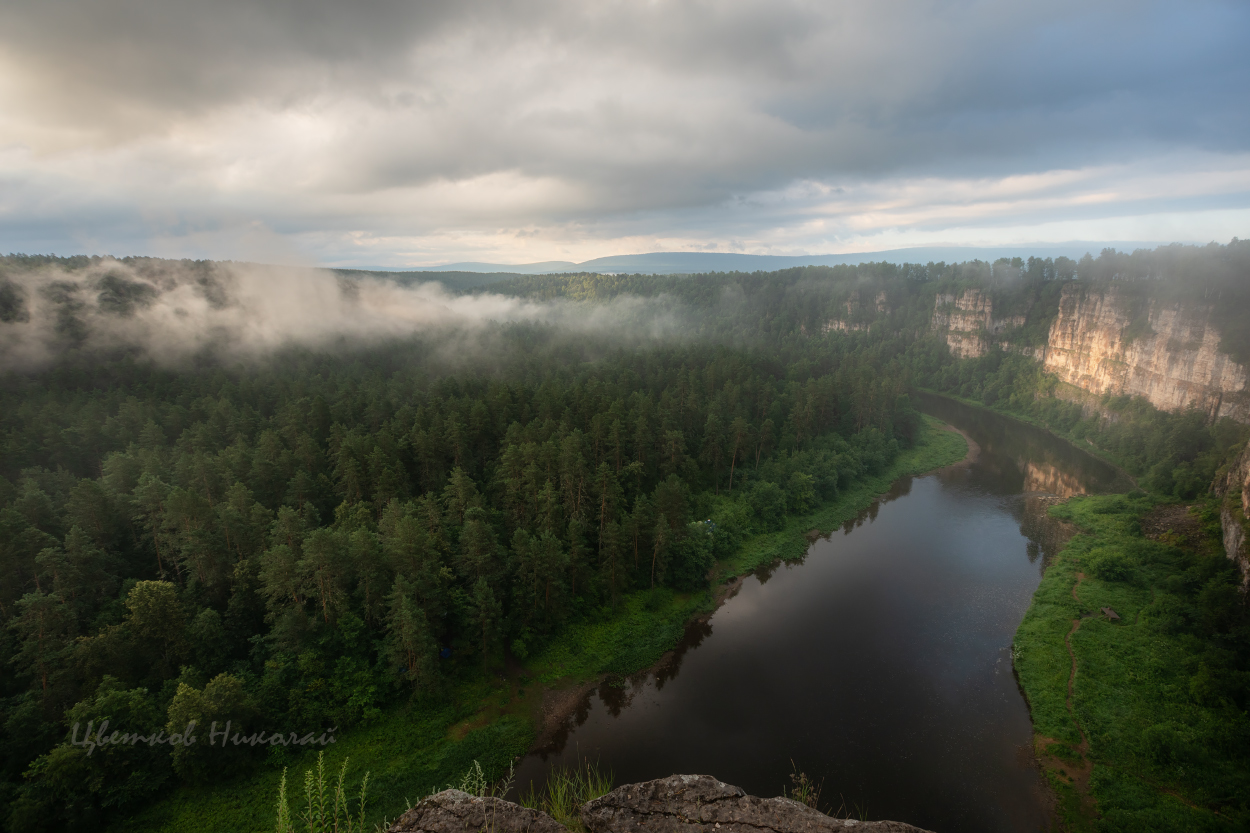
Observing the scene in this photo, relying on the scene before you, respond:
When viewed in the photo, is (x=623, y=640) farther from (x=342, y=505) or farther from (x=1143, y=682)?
(x=1143, y=682)

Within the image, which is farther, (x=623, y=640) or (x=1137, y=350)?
(x=1137, y=350)

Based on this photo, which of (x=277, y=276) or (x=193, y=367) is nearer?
(x=193, y=367)

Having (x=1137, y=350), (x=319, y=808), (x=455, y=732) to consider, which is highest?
(x=1137, y=350)

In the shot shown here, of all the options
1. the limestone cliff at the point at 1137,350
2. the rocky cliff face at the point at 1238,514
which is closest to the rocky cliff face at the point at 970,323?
the limestone cliff at the point at 1137,350

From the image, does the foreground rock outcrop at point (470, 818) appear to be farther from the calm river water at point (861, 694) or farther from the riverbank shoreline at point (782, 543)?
the riverbank shoreline at point (782, 543)

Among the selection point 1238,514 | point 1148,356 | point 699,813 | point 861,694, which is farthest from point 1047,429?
point 699,813

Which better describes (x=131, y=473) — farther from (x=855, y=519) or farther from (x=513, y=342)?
→ (x=513, y=342)

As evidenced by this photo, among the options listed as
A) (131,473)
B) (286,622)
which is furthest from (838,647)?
(131,473)

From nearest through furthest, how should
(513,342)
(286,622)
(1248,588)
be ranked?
(286,622) → (1248,588) → (513,342)
